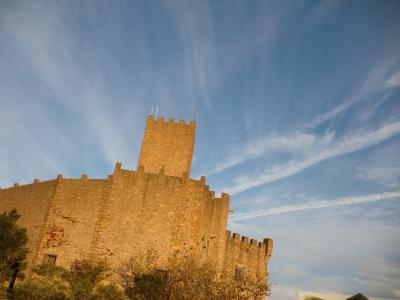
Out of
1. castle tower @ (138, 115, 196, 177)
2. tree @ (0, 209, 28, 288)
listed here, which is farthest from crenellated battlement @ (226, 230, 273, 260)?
tree @ (0, 209, 28, 288)

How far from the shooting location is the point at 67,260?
21.8 meters

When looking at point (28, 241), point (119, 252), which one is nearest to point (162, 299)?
point (119, 252)

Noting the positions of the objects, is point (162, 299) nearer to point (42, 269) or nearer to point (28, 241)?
point (42, 269)

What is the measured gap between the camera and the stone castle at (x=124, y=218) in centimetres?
2147

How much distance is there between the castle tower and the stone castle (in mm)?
4204

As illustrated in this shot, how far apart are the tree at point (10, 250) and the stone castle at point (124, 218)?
0.96 meters

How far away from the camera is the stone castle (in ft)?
70.4

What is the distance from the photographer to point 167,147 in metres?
29.2

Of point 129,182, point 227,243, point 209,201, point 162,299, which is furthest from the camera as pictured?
point 227,243

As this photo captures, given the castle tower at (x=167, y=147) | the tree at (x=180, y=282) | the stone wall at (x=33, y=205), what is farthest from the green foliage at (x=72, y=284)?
the castle tower at (x=167, y=147)

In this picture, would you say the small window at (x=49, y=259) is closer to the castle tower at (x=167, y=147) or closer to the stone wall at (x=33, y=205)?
the stone wall at (x=33, y=205)

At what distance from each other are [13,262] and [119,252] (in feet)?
20.6

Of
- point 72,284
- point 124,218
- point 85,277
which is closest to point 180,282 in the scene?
point 124,218

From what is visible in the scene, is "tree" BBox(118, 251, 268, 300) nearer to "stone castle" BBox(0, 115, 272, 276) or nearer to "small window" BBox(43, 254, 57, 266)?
"stone castle" BBox(0, 115, 272, 276)
